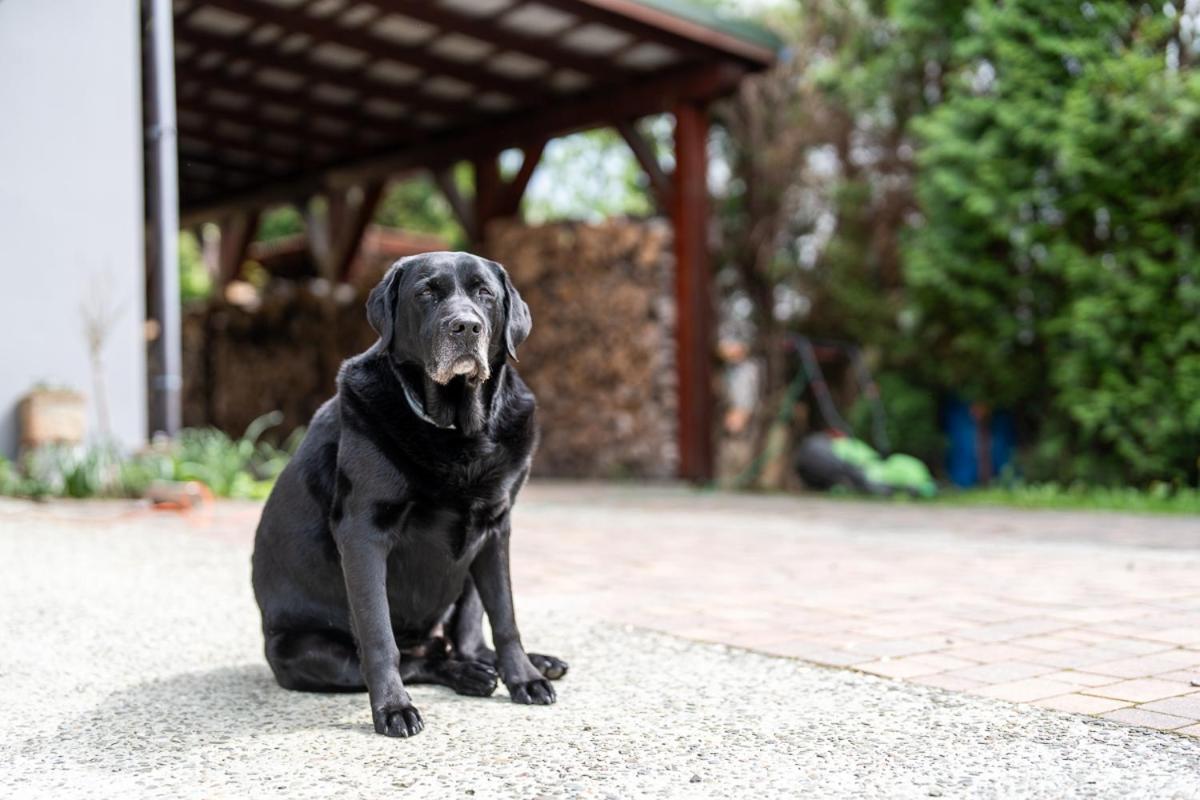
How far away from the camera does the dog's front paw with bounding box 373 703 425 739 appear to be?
7.68ft

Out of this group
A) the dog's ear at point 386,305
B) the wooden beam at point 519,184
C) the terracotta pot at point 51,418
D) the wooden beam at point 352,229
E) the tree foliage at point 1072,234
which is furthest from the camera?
the wooden beam at point 352,229

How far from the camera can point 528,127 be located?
11570 mm

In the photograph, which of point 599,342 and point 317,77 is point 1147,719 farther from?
point 317,77

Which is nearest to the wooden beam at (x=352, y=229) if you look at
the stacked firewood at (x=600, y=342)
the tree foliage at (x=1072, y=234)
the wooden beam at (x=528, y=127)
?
the wooden beam at (x=528, y=127)

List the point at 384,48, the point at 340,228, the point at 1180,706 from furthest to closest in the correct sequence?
the point at 340,228, the point at 384,48, the point at 1180,706

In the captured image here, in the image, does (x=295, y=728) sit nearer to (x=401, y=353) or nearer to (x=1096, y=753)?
(x=401, y=353)

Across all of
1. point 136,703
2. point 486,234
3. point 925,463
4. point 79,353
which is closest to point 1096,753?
point 136,703

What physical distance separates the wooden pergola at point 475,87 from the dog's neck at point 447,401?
5.02 m

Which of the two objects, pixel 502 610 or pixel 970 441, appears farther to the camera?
pixel 970 441

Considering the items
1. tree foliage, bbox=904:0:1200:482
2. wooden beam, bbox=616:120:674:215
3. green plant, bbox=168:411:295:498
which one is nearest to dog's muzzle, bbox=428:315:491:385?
green plant, bbox=168:411:295:498

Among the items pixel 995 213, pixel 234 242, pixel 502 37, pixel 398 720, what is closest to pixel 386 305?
pixel 398 720

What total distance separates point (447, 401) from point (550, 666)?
2.49 ft

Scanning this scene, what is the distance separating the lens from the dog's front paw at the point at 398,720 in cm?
234

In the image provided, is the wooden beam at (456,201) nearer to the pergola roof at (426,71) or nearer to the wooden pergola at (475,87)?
the wooden pergola at (475,87)
